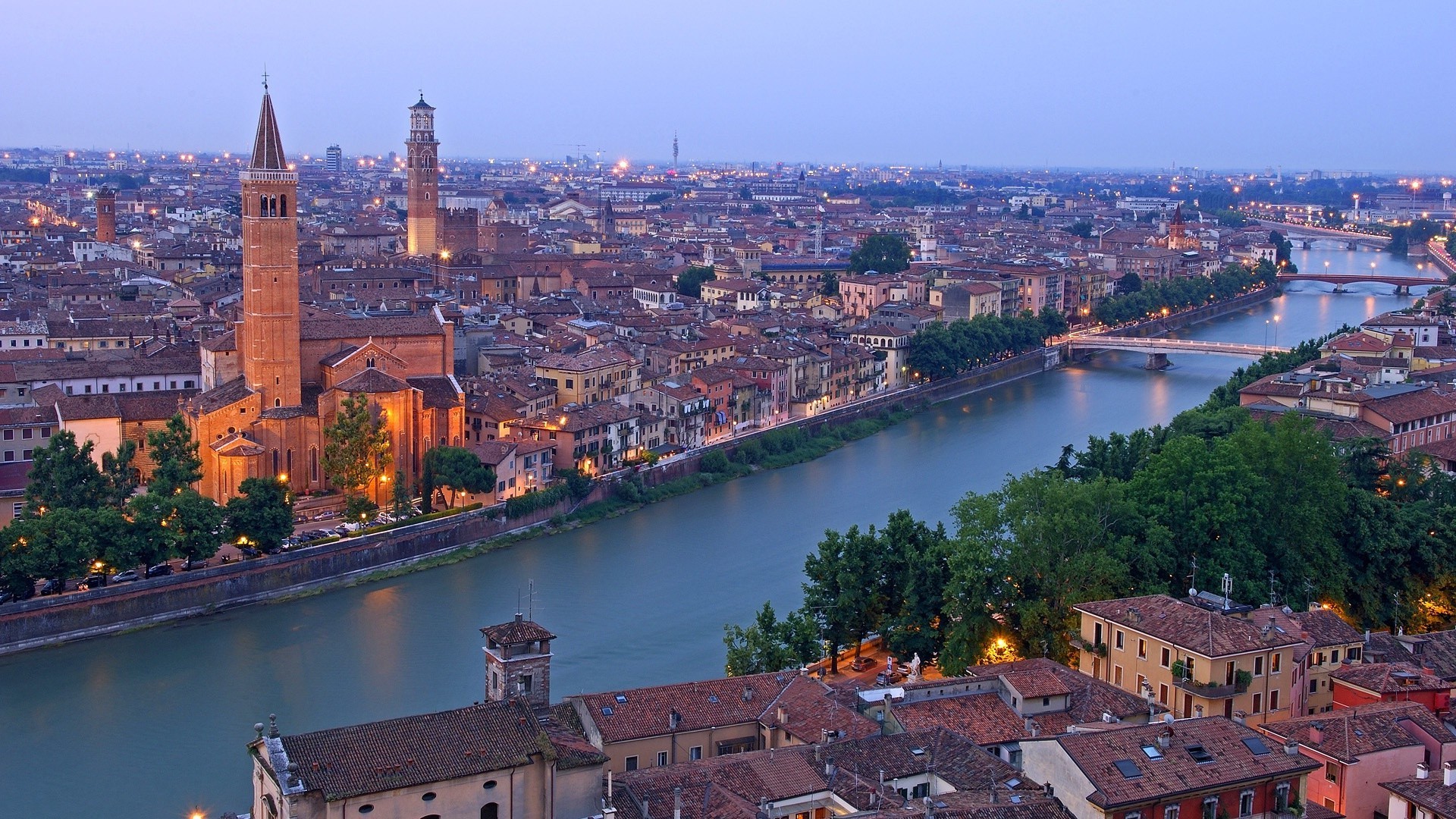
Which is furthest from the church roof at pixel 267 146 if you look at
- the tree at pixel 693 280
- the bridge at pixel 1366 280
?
the bridge at pixel 1366 280

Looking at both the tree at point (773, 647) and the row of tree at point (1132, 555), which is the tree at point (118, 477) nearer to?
the row of tree at point (1132, 555)

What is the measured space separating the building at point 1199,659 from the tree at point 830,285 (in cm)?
1626

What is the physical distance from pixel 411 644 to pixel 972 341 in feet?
35.0

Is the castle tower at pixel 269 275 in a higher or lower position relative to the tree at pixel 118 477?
higher

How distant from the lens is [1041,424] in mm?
15398

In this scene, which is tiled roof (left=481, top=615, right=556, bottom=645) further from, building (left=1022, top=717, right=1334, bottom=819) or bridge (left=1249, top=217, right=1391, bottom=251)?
bridge (left=1249, top=217, right=1391, bottom=251)

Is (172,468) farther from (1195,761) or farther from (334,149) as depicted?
(334,149)

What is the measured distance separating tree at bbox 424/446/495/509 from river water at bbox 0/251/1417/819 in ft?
1.84

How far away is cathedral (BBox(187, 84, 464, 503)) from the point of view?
10.8 metres

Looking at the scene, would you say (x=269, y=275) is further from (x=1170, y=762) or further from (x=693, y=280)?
(x=693, y=280)

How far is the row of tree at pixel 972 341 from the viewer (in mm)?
17281

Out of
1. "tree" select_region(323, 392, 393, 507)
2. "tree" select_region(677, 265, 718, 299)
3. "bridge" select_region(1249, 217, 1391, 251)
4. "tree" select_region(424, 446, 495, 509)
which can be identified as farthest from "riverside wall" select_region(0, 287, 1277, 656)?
"bridge" select_region(1249, 217, 1391, 251)

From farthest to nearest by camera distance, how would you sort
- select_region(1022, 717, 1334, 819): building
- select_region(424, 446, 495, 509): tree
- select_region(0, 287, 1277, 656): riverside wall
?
select_region(424, 446, 495, 509): tree, select_region(0, 287, 1277, 656): riverside wall, select_region(1022, 717, 1334, 819): building

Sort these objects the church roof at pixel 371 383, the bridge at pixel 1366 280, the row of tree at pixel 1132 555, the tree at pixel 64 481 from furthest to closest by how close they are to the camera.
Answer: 1. the bridge at pixel 1366 280
2. the church roof at pixel 371 383
3. the tree at pixel 64 481
4. the row of tree at pixel 1132 555
